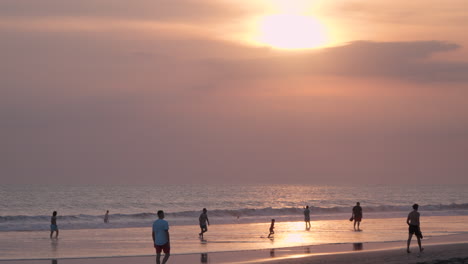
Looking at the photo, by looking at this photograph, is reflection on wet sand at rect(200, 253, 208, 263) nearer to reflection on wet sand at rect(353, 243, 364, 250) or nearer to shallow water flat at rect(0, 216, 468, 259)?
shallow water flat at rect(0, 216, 468, 259)

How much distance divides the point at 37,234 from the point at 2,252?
12.4 metres

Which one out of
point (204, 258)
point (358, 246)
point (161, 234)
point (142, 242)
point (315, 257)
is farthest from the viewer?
point (142, 242)

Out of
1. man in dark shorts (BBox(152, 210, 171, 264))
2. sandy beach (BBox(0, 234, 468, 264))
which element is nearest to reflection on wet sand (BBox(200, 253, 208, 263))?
sandy beach (BBox(0, 234, 468, 264))

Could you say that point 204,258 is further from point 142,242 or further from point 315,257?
point 142,242

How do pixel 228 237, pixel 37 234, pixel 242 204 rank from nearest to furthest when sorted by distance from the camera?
pixel 228 237
pixel 37 234
pixel 242 204

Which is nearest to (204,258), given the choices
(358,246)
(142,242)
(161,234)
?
(161,234)

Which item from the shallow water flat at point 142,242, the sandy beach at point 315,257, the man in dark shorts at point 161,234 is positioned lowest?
the sandy beach at point 315,257

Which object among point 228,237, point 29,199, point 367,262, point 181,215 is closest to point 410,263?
point 367,262

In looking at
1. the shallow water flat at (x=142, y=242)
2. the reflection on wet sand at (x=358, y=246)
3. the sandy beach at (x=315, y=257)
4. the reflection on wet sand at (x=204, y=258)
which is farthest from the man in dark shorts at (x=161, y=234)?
the reflection on wet sand at (x=358, y=246)

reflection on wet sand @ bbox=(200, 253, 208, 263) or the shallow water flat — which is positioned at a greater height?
the shallow water flat

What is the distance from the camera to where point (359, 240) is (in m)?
33.1

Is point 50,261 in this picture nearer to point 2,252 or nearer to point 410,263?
point 2,252

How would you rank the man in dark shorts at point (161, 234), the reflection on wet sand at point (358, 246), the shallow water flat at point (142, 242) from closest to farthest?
the man in dark shorts at point (161, 234), the shallow water flat at point (142, 242), the reflection on wet sand at point (358, 246)

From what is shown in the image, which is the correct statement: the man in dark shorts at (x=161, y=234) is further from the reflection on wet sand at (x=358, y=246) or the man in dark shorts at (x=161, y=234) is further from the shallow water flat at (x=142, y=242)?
the reflection on wet sand at (x=358, y=246)
